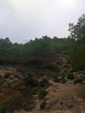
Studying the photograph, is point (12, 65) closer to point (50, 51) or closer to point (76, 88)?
point (50, 51)

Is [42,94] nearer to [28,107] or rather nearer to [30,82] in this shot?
[28,107]

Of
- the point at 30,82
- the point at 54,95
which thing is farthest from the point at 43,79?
the point at 54,95

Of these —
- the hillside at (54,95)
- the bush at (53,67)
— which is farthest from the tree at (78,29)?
the bush at (53,67)

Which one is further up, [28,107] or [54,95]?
[54,95]

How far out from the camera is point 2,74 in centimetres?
2608

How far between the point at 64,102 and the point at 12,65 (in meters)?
19.5

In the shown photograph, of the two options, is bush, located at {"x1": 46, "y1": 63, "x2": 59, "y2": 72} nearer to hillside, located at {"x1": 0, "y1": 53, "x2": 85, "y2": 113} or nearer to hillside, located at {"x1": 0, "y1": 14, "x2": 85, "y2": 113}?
hillside, located at {"x1": 0, "y1": 14, "x2": 85, "y2": 113}

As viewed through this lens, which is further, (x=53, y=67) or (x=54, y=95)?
(x=53, y=67)

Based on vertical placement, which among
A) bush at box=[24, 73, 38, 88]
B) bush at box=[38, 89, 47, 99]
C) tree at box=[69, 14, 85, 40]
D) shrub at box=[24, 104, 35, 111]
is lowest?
shrub at box=[24, 104, 35, 111]

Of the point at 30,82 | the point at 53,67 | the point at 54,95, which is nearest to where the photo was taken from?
the point at 54,95

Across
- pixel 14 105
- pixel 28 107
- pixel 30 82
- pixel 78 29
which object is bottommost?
pixel 28 107

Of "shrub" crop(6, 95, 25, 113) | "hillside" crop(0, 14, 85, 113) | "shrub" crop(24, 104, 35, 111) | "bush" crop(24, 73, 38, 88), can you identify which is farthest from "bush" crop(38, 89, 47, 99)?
"bush" crop(24, 73, 38, 88)

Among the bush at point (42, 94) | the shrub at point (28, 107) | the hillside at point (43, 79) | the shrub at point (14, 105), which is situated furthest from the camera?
the bush at point (42, 94)

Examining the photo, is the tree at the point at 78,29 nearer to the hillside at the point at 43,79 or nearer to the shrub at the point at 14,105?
the hillside at the point at 43,79
